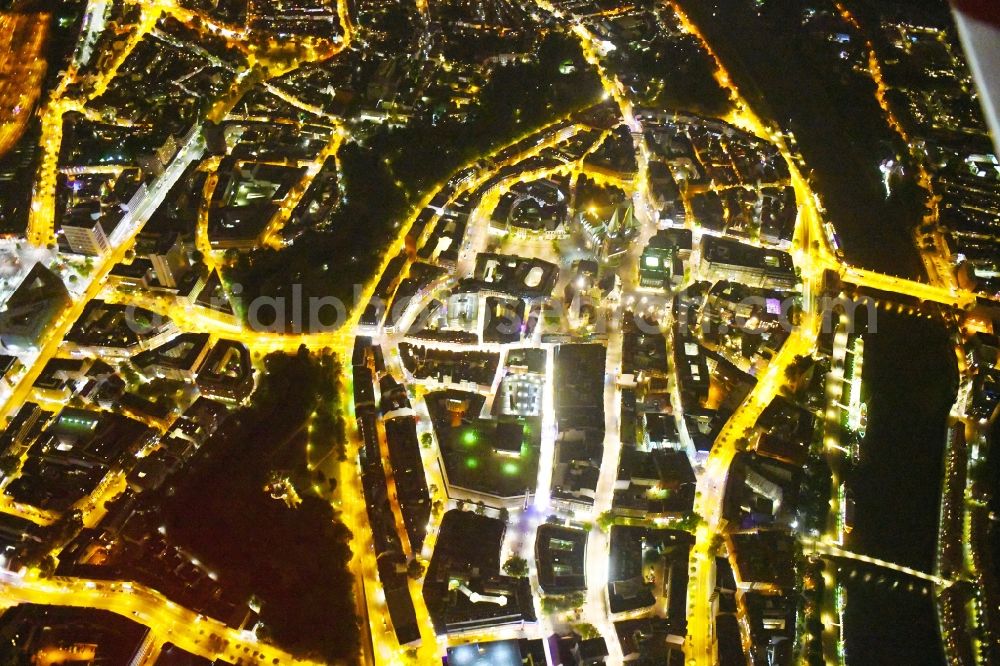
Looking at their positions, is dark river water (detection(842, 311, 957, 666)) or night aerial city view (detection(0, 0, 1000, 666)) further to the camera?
dark river water (detection(842, 311, 957, 666))

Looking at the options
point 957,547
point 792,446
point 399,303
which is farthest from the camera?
point 399,303

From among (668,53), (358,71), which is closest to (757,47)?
(668,53)

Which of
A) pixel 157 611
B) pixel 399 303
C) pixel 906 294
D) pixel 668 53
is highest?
pixel 668 53

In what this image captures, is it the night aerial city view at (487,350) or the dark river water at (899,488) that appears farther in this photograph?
the dark river water at (899,488)

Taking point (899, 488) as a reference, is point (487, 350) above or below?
above

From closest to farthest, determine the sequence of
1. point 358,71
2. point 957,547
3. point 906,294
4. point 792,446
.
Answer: point 957,547, point 792,446, point 906,294, point 358,71

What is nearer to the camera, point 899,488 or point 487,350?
point 899,488

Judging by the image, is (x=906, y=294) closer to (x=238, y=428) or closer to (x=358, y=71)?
(x=238, y=428)

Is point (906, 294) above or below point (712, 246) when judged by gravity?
below
